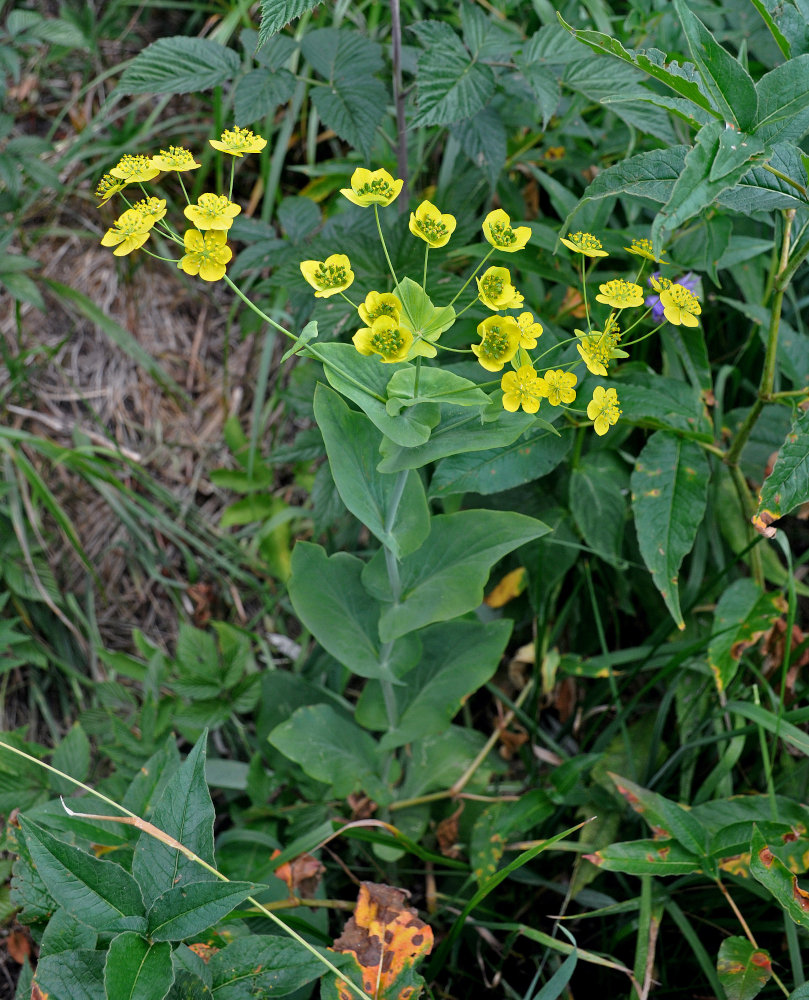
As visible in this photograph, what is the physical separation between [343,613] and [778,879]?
2.05 ft

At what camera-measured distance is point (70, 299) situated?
1.86m

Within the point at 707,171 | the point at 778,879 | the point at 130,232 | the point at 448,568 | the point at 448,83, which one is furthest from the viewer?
the point at 448,83

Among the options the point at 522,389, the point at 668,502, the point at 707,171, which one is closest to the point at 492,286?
the point at 522,389

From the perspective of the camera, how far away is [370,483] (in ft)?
3.29

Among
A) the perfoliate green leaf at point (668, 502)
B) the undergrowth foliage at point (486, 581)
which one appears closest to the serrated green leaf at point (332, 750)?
the undergrowth foliage at point (486, 581)

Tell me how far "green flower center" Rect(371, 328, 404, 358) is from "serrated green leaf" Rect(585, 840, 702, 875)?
69cm

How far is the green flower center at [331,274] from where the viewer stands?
2.85 feet

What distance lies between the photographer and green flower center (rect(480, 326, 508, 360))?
0.80 m

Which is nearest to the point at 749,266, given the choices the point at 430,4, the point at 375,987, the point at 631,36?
the point at 631,36

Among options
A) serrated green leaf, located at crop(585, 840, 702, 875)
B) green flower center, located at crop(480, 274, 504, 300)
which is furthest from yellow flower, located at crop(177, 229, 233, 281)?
serrated green leaf, located at crop(585, 840, 702, 875)

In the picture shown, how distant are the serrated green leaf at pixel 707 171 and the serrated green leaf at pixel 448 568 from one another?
16.2 inches

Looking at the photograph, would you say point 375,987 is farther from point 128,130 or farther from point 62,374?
point 128,130

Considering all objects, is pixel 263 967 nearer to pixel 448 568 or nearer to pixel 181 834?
pixel 181 834

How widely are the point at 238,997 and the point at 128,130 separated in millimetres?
1795
